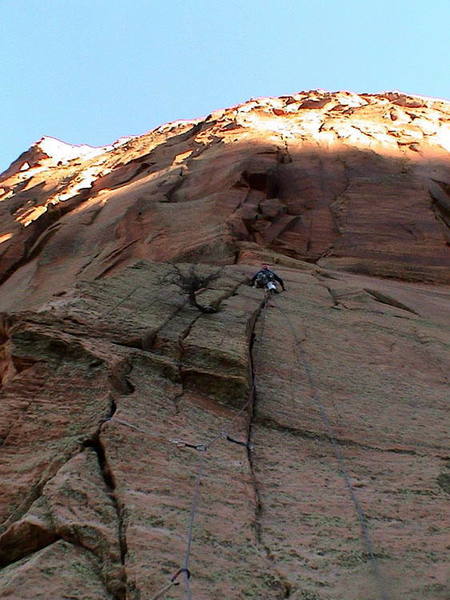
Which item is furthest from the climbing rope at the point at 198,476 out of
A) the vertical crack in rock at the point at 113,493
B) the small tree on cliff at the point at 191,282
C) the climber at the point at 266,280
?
the climber at the point at 266,280

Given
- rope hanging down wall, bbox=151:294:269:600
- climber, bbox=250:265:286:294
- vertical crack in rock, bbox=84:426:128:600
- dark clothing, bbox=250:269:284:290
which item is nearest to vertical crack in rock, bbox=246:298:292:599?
rope hanging down wall, bbox=151:294:269:600

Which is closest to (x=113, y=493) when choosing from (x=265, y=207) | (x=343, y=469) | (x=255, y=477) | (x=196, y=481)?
(x=196, y=481)

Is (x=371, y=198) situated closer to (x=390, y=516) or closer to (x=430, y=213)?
(x=430, y=213)

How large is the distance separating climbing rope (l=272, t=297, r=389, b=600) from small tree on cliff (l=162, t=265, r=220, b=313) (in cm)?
160

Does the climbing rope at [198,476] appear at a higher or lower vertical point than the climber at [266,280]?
lower

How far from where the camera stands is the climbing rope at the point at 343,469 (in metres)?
4.61

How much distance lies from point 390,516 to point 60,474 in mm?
2797

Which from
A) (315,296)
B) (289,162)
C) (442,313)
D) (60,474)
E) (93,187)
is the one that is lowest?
(60,474)

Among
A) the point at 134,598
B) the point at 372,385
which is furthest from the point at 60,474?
the point at 372,385

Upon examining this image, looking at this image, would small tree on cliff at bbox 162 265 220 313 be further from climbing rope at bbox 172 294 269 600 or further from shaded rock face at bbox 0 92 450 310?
shaded rock face at bbox 0 92 450 310

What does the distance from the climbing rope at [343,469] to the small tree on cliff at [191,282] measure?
160 centimetres

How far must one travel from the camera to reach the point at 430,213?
809 inches

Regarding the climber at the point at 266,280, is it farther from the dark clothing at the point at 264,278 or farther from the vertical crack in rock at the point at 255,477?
the vertical crack in rock at the point at 255,477

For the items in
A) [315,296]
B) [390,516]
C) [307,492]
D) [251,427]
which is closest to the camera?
[390,516]
